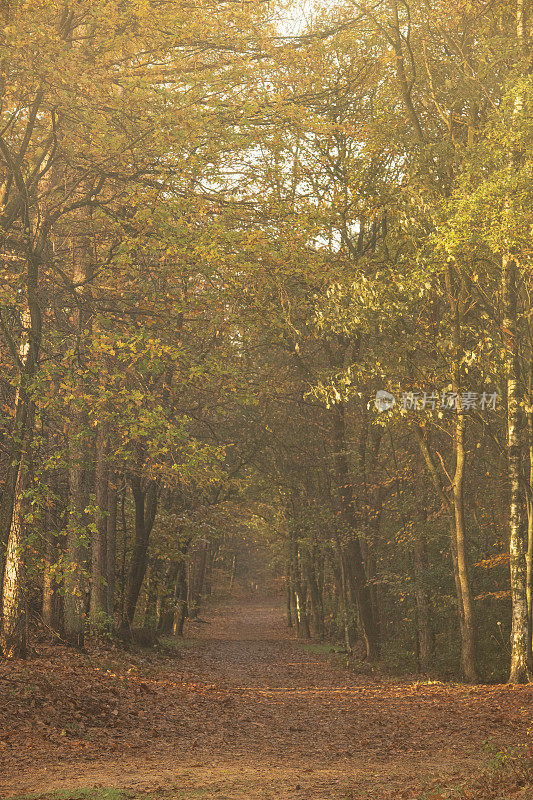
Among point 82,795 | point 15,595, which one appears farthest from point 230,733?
point 82,795

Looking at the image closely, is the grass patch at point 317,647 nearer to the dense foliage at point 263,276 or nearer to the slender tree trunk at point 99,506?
the dense foliage at point 263,276

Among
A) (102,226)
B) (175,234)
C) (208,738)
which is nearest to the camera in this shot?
(208,738)

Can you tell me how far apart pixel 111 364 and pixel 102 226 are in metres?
2.83

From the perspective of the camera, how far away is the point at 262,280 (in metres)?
15.7

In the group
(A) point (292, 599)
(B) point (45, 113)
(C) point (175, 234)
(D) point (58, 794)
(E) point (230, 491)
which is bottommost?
(A) point (292, 599)

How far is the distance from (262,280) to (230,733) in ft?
28.6

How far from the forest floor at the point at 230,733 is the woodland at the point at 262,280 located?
1.47 m

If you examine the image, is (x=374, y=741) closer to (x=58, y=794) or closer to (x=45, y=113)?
(x=58, y=794)

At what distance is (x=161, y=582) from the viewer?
81.5 feet

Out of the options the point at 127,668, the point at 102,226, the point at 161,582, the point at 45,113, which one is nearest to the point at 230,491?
the point at 161,582

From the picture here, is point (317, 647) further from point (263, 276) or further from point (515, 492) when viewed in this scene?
point (263, 276)

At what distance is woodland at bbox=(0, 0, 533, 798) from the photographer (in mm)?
11961

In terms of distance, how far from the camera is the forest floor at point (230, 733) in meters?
7.69

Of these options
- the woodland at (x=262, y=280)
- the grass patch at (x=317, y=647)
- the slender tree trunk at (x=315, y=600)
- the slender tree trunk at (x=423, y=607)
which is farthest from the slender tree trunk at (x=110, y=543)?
the slender tree trunk at (x=315, y=600)
